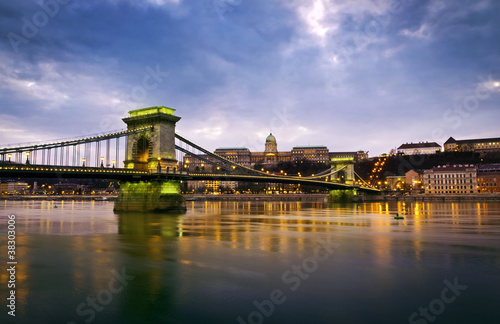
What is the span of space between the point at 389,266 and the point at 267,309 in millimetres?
7181

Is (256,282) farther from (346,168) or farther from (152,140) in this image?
(346,168)

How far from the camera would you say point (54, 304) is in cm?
1054

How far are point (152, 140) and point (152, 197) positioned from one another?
23.5 feet

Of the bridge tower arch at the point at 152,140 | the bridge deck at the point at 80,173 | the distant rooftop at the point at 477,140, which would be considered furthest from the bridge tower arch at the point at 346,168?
the distant rooftop at the point at 477,140

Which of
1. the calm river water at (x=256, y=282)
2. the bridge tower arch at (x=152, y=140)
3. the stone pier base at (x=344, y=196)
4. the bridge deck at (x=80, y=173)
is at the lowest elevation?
the calm river water at (x=256, y=282)

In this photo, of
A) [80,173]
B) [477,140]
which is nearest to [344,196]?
[80,173]

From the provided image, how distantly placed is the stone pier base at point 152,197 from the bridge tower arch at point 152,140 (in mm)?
2326

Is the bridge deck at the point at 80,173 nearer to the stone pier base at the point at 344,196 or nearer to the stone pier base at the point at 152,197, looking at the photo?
the stone pier base at the point at 152,197

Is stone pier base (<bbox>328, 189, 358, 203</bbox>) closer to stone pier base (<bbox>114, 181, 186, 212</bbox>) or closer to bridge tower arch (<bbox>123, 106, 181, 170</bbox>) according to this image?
stone pier base (<bbox>114, 181, 186, 212</bbox>)

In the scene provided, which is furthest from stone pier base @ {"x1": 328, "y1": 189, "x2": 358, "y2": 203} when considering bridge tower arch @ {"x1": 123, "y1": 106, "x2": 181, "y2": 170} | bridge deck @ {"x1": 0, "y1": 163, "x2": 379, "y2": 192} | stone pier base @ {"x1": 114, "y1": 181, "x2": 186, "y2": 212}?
bridge tower arch @ {"x1": 123, "y1": 106, "x2": 181, "y2": 170}

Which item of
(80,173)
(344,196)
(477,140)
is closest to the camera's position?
(80,173)

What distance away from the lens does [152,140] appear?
49.7 metres

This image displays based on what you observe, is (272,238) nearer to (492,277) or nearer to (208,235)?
(208,235)

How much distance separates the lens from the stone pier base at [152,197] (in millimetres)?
48406
